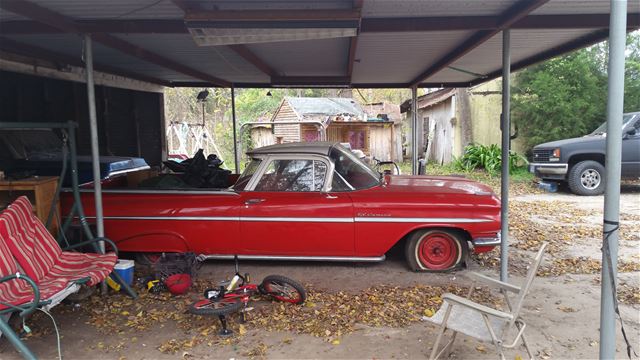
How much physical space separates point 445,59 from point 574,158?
677 centimetres

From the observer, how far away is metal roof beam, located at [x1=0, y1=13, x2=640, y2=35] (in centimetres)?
439

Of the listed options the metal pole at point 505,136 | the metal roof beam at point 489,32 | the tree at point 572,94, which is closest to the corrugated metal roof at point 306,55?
the metal roof beam at point 489,32

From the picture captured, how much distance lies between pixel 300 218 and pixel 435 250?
167cm

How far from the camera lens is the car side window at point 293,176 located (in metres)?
5.27

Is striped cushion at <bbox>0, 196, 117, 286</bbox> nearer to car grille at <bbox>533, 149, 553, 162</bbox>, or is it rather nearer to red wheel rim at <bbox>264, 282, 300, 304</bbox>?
red wheel rim at <bbox>264, 282, 300, 304</bbox>

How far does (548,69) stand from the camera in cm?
1516

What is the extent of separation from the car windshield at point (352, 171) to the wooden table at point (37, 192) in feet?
10.0

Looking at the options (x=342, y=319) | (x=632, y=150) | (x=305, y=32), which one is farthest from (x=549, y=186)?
(x=305, y=32)

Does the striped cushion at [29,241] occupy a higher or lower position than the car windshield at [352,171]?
lower

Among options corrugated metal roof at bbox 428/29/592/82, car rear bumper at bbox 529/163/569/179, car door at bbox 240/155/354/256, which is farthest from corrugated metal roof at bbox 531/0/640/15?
car rear bumper at bbox 529/163/569/179

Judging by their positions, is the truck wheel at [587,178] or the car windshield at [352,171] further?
the truck wheel at [587,178]

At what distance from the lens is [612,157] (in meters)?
2.38

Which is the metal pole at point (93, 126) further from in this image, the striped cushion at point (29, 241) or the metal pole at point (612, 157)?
the metal pole at point (612, 157)

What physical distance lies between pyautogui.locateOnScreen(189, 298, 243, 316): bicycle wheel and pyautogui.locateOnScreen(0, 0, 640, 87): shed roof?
2.40 meters
